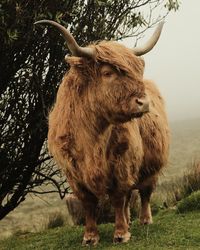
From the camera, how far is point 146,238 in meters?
→ 6.77

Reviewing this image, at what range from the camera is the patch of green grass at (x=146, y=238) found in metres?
6.45

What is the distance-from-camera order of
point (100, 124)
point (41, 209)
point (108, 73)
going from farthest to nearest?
point (41, 209) → point (100, 124) → point (108, 73)

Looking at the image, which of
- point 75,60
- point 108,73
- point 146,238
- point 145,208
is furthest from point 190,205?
point 75,60

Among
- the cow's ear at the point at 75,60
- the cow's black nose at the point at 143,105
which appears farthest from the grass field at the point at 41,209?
the cow's ear at the point at 75,60

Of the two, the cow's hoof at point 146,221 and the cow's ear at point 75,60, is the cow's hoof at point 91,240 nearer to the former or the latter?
the cow's hoof at point 146,221

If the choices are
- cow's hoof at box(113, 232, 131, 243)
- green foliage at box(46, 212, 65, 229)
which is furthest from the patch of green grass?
green foliage at box(46, 212, 65, 229)

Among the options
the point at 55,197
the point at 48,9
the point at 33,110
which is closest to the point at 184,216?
the point at 33,110

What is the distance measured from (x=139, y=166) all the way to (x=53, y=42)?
2.37 m

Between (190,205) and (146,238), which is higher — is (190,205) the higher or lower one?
the higher one

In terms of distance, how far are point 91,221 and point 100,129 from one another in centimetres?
113

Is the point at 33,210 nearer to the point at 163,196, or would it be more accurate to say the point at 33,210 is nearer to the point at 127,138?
the point at 163,196

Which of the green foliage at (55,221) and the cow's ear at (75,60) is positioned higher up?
the cow's ear at (75,60)

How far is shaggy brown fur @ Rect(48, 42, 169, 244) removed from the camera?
19.8 feet

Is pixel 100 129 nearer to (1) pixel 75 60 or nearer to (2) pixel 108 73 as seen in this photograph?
(2) pixel 108 73
